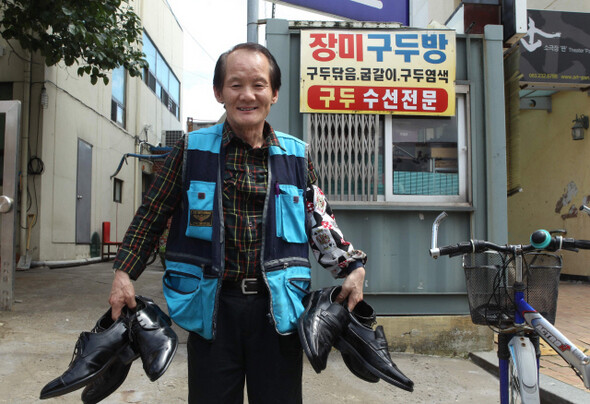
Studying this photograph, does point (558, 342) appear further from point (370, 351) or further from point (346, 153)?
point (346, 153)

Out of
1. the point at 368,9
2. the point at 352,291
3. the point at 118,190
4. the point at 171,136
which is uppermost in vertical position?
the point at 171,136

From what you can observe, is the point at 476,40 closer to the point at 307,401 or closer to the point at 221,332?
the point at 307,401

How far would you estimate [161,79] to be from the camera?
18.5 metres

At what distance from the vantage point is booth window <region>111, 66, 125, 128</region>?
13422mm

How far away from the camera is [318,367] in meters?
1.63

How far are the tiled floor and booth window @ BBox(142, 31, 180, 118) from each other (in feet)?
41.5

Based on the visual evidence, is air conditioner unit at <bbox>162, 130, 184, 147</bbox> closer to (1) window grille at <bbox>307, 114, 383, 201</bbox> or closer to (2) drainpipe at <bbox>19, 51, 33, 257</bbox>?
(2) drainpipe at <bbox>19, 51, 33, 257</bbox>

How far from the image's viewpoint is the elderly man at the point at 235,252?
1.82 meters

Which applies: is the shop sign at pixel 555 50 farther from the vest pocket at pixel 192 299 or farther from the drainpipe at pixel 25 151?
the drainpipe at pixel 25 151

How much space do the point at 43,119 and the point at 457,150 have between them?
8350 mm

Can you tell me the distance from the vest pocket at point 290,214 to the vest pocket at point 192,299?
33 cm

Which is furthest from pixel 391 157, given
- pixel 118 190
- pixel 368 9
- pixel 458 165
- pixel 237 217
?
pixel 118 190

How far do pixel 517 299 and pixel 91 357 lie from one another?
2.12 metres

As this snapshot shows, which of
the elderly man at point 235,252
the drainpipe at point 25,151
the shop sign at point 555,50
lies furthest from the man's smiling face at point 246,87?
the drainpipe at point 25,151
